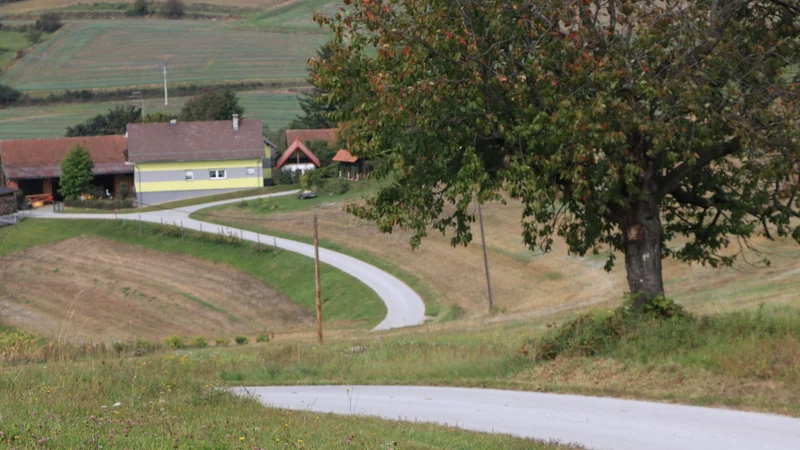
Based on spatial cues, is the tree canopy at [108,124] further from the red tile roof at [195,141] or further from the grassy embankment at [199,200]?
the grassy embankment at [199,200]

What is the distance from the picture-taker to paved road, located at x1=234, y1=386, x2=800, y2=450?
10.6 m

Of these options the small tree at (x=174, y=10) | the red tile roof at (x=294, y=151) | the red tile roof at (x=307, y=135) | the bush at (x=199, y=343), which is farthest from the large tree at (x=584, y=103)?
the small tree at (x=174, y=10)

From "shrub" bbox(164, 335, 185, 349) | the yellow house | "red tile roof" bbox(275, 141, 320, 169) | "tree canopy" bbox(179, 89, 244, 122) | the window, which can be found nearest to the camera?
"shrub" bbox(164, 335, 185, 349)

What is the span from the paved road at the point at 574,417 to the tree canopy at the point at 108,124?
320ft

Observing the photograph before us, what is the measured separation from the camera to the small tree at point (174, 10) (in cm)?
16312

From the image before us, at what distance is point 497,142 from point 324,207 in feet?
190

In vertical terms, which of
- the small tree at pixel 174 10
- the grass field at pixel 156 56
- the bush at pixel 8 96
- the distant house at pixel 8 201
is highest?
the small tree at pixel 174 10

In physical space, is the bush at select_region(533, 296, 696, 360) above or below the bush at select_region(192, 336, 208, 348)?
above

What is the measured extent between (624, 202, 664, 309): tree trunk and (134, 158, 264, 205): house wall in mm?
75315

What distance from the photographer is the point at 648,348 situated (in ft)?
49.1

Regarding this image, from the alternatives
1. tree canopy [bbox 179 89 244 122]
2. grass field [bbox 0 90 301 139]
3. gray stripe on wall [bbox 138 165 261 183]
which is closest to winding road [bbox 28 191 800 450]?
gray stripe on wall [bbox 138 165 261 183]

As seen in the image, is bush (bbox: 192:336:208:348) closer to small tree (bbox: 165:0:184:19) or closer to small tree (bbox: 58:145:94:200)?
small tree (bbox: 58:145:94:200)

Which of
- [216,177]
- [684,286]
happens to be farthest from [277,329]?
[216,177]

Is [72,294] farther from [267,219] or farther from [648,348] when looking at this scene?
[648,348]
